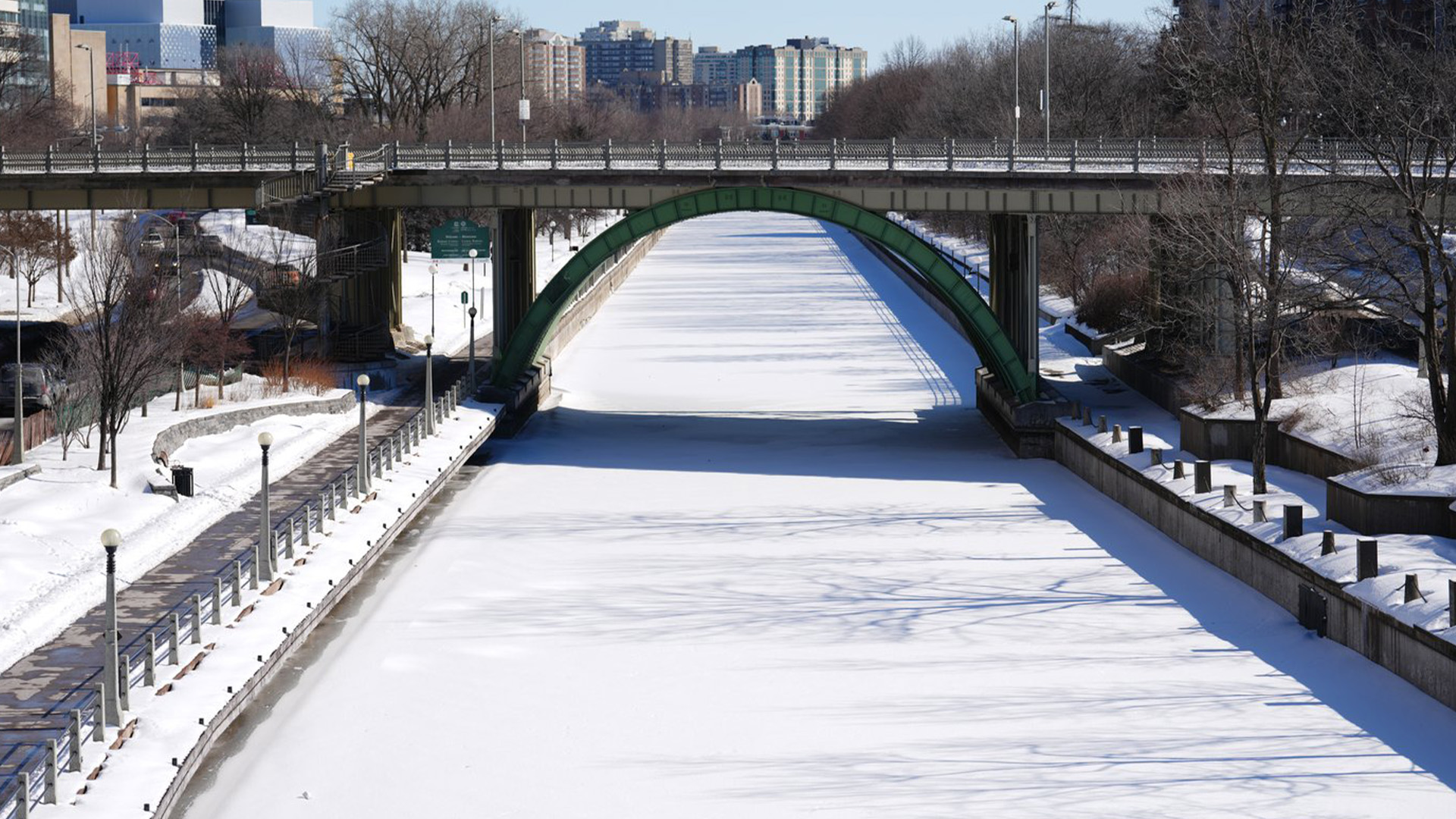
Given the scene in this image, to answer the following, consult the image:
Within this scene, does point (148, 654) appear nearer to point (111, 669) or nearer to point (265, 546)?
point (111, 669)

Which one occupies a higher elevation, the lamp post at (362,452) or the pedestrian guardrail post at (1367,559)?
the lamp post at (362,452)

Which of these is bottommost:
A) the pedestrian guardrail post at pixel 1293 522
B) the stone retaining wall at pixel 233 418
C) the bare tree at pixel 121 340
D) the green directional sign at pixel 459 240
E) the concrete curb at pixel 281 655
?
the concrete curb at pixel 281 655

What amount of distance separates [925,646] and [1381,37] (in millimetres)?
58721

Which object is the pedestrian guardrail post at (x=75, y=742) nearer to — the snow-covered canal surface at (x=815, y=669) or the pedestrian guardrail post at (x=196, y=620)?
the snow-covered canal surface at (x=815, y=669)

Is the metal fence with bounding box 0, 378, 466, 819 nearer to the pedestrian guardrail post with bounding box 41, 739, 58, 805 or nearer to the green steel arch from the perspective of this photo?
the pedestrian guardrail post with bounding box 41, 739, 58, 805

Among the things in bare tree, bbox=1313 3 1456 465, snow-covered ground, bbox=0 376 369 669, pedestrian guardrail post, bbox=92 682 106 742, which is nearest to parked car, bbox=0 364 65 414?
snow-covered ground, bbox=0 376 369 669

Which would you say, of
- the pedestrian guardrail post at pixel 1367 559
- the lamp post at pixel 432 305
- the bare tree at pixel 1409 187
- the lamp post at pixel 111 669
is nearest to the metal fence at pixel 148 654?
the lamp post at pixel 111 669

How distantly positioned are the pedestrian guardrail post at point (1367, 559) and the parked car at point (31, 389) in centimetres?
2864

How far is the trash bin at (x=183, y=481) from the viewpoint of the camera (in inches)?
1328

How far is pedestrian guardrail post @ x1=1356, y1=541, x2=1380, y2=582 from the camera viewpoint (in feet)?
86.4

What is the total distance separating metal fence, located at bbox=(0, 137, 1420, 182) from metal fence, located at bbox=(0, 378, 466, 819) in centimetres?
1453

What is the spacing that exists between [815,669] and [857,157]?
923 inches

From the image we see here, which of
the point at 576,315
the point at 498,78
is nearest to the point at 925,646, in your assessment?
the point at 576,315

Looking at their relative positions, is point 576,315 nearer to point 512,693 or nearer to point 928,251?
point 928,251
